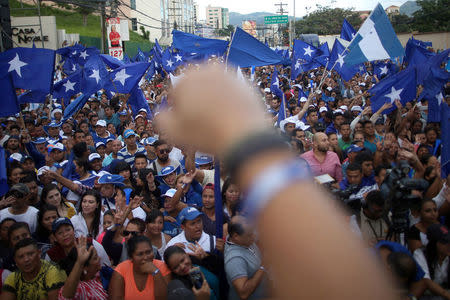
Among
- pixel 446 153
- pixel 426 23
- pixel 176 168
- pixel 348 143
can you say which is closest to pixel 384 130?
pixel 348 143

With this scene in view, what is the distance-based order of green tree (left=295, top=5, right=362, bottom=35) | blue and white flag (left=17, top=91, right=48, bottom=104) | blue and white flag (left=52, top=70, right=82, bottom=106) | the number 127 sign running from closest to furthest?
1. blue and white flag (left=17, top=91, right=48, bottom=104)
2. blue and white flag (left=52, top=70, right=82, bottom=106)
3. the number 127 sign
4. green tree (left=295, top=5, right=362, bottom=35)

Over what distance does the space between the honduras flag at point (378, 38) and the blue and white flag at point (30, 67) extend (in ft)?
20.5

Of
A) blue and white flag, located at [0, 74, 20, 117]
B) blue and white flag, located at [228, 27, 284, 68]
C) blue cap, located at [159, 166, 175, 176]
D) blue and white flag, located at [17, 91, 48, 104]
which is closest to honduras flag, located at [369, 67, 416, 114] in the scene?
blue and white flag, located at [228, 27, 284, 68]

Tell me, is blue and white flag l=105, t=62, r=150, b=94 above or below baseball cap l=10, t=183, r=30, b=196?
above

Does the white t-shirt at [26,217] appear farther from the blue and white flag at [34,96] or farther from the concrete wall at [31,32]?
the concrete wall at [31,32]

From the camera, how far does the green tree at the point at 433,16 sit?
44.3m

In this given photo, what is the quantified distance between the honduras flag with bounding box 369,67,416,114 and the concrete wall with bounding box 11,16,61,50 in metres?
26.4

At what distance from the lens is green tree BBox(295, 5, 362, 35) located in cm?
6994

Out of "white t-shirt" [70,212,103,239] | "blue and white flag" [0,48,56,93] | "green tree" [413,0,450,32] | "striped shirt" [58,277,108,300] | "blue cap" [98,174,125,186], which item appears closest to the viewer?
"striped shirt" [58,277,108,300]

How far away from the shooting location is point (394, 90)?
7.67 metres

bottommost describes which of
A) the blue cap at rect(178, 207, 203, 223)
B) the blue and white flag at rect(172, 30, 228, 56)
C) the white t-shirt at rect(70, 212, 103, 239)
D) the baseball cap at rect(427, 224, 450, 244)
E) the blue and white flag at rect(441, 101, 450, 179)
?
the white t-shirt at rect(70, 212, 103, 239)

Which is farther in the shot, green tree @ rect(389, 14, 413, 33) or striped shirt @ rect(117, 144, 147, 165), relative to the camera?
green tree @ rect(389, 14, 413, 33)

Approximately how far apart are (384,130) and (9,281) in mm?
6343

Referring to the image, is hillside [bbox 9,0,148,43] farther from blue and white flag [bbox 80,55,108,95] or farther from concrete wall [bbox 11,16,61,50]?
blue and white flag [bbox 80,55,108,95]
